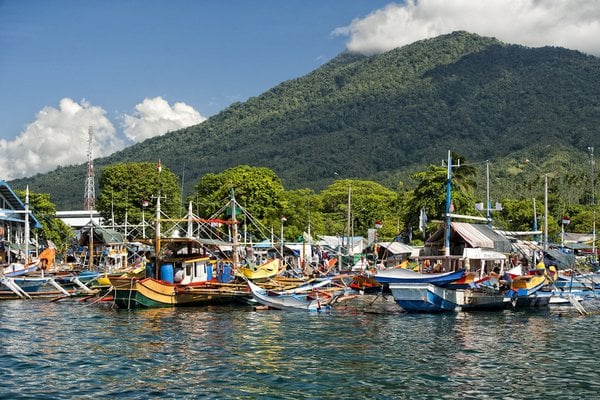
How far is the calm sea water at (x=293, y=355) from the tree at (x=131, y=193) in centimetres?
5622

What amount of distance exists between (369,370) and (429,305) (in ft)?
60.3

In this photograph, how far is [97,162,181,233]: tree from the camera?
101062 millimetres

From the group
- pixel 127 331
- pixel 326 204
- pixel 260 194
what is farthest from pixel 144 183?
pixel 127 331

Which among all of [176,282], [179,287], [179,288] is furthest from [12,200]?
[179,288]

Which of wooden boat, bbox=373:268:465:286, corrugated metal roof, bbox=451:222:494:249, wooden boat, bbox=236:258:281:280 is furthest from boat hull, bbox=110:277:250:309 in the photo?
corrugated metal roof, bbox=451:222:494:249

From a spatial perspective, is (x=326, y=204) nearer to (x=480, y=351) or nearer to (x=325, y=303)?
(x=325, y=303)

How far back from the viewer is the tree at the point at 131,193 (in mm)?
101062

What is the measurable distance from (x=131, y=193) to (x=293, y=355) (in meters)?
76.3

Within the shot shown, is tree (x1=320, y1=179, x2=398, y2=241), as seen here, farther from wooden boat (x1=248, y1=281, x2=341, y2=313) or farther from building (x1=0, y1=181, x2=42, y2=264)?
wooden boat (x1=248, y1=281, x2=341, y2=313)

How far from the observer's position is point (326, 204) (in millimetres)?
147000

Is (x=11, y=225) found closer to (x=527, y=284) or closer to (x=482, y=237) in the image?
(x=482, y=237)

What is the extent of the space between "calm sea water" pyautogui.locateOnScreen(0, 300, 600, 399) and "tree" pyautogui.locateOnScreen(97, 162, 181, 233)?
56221 mm

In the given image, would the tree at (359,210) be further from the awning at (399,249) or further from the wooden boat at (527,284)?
the wooden boat at (527,284)

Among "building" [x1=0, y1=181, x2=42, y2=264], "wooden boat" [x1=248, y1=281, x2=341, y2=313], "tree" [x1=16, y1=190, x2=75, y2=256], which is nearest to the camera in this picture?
"wooden boat" [x1=248, y1=281, x2=341, y2=313]
